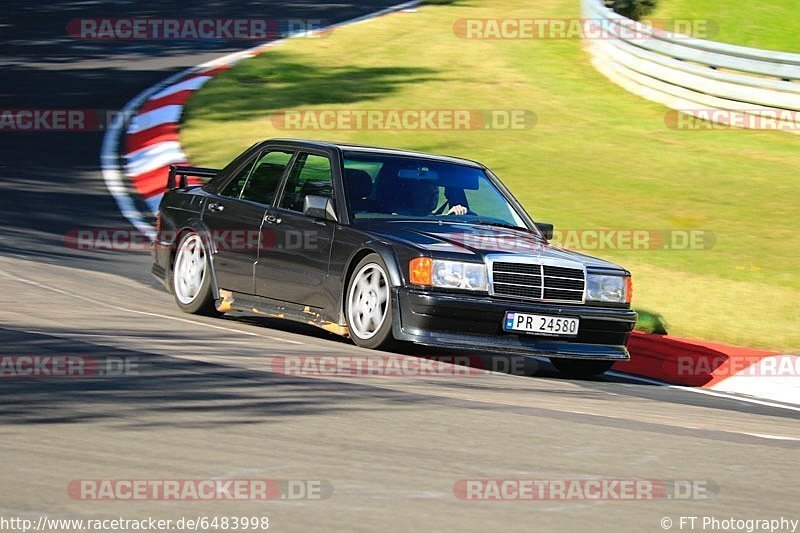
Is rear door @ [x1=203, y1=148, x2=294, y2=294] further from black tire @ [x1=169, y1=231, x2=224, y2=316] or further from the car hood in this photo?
the car hood

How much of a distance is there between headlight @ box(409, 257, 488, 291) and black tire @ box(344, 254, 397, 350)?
205mm

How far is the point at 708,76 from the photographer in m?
20.3

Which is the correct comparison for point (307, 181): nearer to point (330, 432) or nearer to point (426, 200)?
point (426, 200)

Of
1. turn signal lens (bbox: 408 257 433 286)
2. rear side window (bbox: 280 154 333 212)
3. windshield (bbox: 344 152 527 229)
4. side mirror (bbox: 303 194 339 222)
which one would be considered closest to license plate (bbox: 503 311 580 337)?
turn signal lens (bbox: 408 257 433 286)

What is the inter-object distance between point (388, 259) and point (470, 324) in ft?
2.13

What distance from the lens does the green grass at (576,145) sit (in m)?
11.6

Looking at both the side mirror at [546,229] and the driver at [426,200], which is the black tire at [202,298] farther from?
the side mirror at [546,229]

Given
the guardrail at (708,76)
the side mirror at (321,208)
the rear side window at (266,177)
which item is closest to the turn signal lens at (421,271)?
the side mirror at (321,208)

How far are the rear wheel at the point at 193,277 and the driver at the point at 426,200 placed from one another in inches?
65.3

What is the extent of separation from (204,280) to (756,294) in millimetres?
4556

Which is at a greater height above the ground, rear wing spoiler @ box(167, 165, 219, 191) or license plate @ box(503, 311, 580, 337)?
rear wing spoiler @ box(167, 165, 219, 191)

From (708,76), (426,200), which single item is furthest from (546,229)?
(708,76)

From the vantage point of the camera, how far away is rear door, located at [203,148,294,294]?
9617 millimetres

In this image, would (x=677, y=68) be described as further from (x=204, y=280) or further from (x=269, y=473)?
(x=269, y=473)
